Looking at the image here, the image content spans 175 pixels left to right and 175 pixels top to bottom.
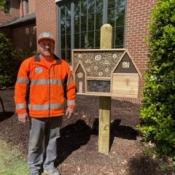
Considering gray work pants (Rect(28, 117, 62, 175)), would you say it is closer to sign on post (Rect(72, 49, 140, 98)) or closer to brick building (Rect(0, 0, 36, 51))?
sign on post (Rect(72, 49, 140, 98))

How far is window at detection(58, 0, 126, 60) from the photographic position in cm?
901

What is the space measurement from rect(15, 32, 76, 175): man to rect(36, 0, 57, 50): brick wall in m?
8.94

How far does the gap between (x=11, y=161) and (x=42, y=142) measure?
0.83 metres

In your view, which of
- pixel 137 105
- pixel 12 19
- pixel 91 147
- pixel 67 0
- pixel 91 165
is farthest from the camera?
pixel 12 19

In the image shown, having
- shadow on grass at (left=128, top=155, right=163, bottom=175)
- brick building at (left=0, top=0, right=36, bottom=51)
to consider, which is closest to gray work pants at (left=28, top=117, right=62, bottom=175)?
shadow on grass at (left=128, top=155, right=163, bottom=175)

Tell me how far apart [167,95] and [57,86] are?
181 centimetres

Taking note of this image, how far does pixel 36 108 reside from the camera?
147 inches

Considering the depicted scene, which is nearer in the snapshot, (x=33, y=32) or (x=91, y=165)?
(x=91, y=165)

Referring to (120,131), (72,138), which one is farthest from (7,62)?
(120,131)

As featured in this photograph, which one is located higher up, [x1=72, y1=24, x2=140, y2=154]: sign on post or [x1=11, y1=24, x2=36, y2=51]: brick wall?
[x1=11, y1=24, x2=36, y2=51]: brick wall

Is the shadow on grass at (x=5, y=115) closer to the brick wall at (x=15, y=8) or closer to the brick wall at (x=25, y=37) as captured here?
the brick wall at (x=25, y=37)

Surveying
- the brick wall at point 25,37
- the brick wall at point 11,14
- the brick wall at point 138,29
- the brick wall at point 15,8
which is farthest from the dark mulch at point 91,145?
the brick wall at point 15,8

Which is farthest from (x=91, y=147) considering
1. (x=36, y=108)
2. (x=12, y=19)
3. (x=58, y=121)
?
(x=12, y=19)

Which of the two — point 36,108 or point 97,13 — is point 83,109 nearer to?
point 36,108
